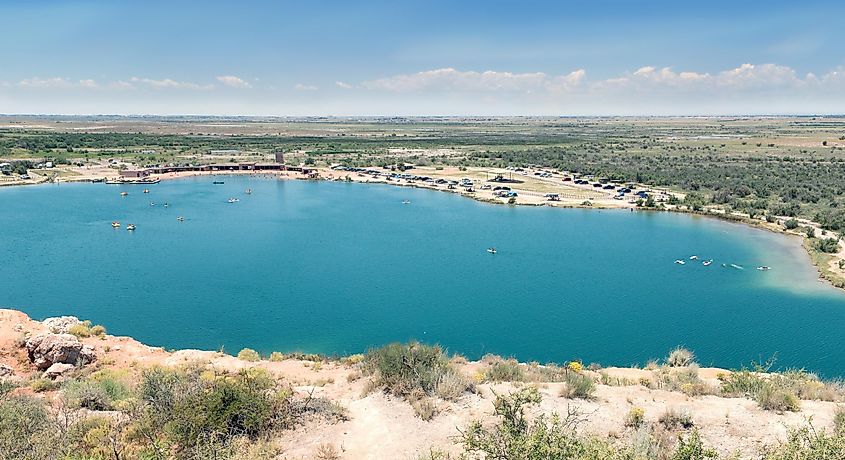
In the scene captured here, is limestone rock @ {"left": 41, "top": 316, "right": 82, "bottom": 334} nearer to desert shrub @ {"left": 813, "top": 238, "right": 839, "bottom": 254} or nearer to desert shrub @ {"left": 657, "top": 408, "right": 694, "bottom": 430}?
desert shrub @ {"left": 657, "top": 408, "right": 694, "bottom": 430}

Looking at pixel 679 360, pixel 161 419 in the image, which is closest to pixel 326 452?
pixel 161 419

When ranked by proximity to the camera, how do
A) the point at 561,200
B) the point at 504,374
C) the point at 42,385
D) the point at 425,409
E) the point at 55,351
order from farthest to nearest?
the point at 561,200 → the point at 55,351 → the point at 504,374 → the point at 42,385 → the point at 425,409

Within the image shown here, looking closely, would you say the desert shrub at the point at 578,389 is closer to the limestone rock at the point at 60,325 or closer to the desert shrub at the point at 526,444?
the desert shrub at the point at 526,444

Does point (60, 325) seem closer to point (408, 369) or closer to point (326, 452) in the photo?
point (408, 369)

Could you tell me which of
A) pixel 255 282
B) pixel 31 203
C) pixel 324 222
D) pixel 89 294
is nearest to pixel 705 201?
pixel 324 222

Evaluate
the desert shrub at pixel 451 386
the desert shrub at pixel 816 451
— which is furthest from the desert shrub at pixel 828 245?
the desert shrub at pixel 451 386
